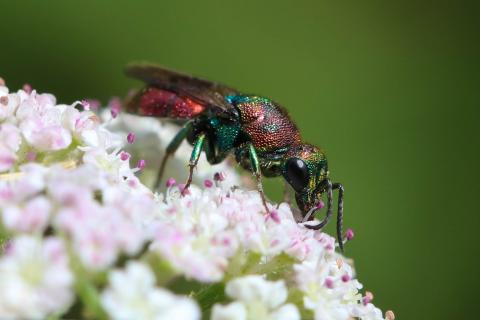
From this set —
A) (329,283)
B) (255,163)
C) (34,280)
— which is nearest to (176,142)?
(255,163)

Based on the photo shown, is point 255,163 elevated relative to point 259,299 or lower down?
elevated

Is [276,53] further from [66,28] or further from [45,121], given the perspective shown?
[45,121]

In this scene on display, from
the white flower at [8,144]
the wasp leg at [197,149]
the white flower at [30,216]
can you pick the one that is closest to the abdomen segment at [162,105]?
the wasp leg at [197,149]

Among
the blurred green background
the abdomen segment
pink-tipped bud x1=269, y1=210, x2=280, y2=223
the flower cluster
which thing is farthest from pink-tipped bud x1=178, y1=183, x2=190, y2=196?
the blurred green background

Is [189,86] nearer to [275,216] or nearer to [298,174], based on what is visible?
[298,174]

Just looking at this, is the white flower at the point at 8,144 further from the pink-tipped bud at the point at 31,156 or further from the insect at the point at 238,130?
the insect at the point at 238,130
